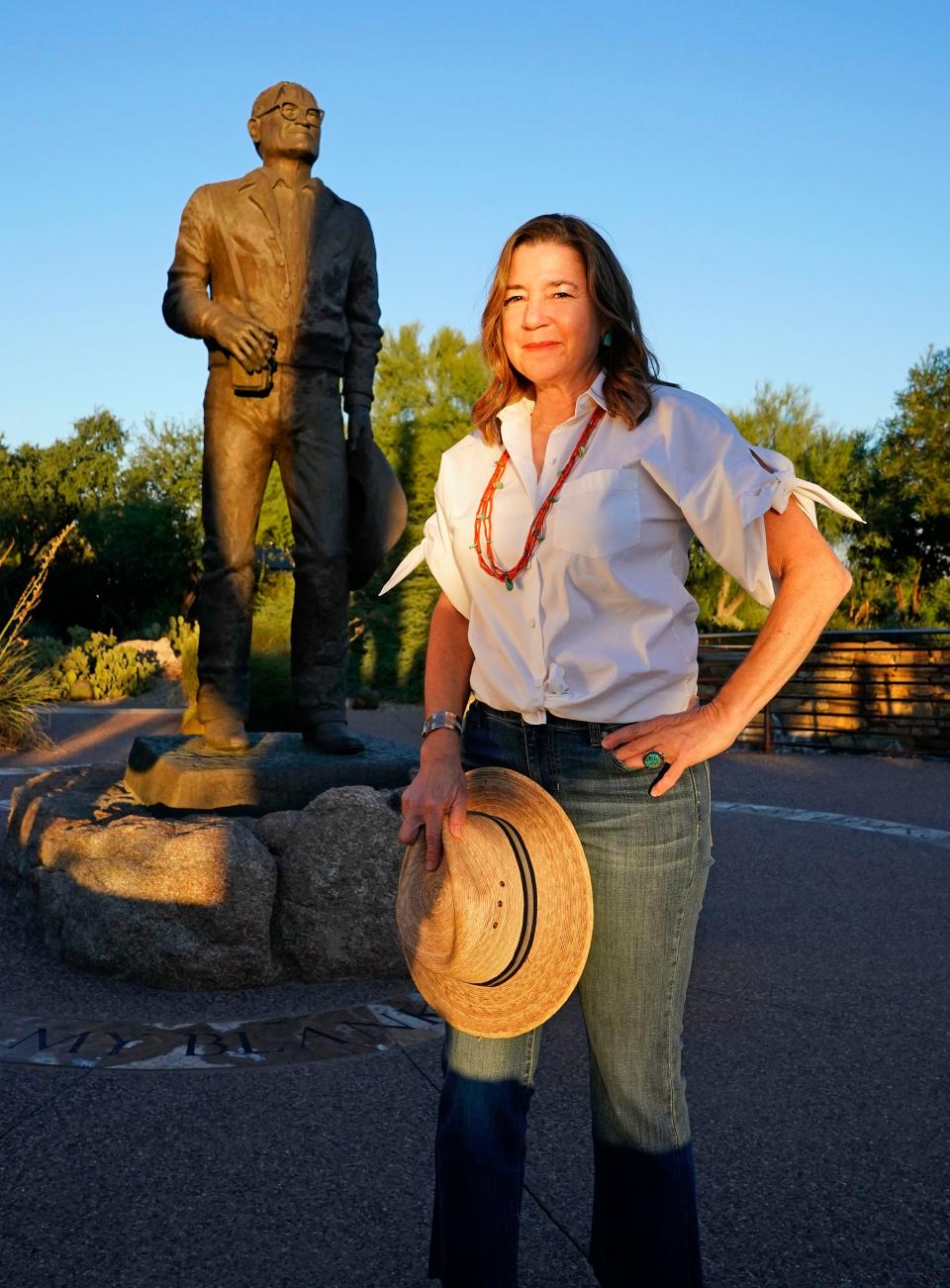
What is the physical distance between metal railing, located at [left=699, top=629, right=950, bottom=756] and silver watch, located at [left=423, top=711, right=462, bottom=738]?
10.3 metres

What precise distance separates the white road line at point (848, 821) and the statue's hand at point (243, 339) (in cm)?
459

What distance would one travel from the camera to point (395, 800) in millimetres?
4652

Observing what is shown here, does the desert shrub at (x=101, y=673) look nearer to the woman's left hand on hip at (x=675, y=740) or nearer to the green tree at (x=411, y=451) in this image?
the green tree at (x=411, y=451)

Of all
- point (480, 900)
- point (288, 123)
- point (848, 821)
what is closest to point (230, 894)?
point (480, 900)

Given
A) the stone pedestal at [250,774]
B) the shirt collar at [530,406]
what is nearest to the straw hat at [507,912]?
the shirt collar at [530,406]

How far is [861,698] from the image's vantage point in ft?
43.9

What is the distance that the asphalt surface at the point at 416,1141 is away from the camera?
2.49m

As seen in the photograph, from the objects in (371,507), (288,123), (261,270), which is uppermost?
(288,123)

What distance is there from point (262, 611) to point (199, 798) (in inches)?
534

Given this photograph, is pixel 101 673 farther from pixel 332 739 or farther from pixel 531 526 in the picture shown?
pixel 531 526

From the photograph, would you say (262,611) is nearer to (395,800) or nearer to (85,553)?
(85,553)

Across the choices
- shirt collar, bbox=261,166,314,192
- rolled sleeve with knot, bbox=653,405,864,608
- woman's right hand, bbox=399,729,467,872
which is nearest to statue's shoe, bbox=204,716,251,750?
shirt collar, bbox=261,166,314,192

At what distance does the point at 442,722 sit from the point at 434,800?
0.19 meters

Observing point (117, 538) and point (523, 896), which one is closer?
point (523, 896)
